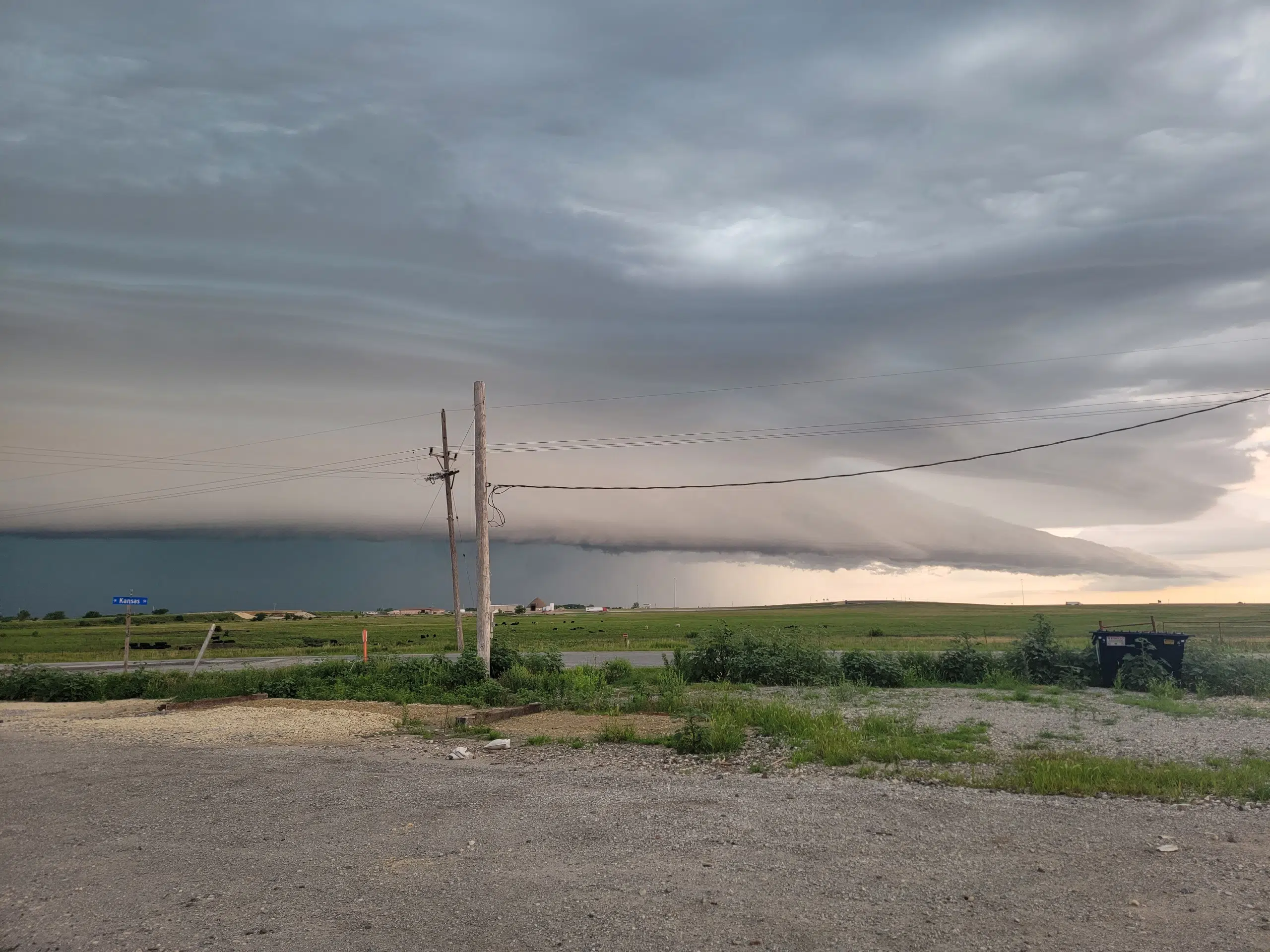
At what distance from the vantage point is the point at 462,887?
8.30 metres

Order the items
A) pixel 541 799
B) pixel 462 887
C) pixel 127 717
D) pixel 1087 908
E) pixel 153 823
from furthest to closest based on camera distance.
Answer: pixel 127 717 < pixel 541 799 < pixel 153 823 < pixel 462 887 < pixel 1087 908

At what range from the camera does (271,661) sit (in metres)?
51.7

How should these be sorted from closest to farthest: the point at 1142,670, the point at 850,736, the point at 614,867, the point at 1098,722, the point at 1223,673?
1. the point at 614,867
2. the point at 850,736
3. the point at 1098,722
4. the point at 1223,673
5. the point at 1142,670

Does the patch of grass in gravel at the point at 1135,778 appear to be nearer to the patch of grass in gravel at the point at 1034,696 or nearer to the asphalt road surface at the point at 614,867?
the asphalt road surface at the point at 614,867

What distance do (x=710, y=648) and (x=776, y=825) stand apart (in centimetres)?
2096

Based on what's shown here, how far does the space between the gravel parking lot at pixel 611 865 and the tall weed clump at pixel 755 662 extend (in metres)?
16.1

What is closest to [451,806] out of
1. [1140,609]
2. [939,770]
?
[939,770]

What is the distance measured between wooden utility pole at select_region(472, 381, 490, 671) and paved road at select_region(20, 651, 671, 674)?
10.9m

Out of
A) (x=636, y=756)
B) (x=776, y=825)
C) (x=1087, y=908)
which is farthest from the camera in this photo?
(x=636, y=756)

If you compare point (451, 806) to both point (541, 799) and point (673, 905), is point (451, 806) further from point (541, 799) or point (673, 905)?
point (673, 905)

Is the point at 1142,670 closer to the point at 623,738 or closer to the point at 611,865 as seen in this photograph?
the point at 623,738

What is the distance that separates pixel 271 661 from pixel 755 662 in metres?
32.5

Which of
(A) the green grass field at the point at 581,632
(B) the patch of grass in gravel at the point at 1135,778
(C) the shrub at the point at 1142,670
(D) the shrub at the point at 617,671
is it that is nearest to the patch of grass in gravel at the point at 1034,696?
(C) the shrub at the point at 1142,670

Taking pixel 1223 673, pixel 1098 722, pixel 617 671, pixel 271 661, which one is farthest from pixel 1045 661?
pixel 271 661
